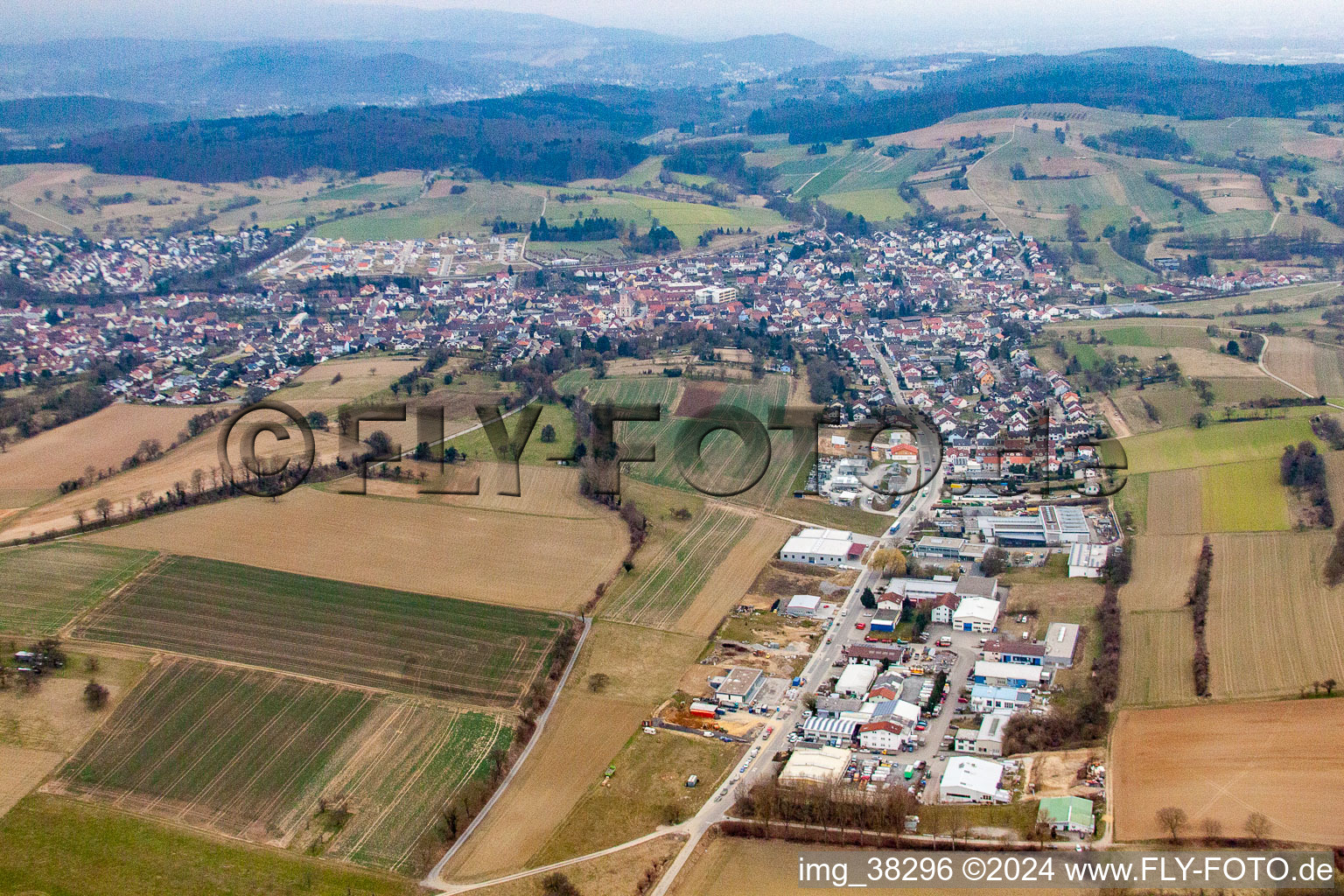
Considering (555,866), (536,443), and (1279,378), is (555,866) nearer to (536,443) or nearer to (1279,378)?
(536,443)

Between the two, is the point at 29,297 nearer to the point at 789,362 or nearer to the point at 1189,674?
the point at 789,362

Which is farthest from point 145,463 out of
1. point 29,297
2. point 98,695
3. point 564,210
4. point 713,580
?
point 564,210

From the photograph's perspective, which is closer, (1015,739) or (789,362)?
(1015,739)

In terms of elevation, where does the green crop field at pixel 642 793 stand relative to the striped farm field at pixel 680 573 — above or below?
below

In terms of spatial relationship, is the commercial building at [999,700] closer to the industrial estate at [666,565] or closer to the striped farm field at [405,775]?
the industrial estate at [666,565]

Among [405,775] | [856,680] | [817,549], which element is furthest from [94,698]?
[817,549]

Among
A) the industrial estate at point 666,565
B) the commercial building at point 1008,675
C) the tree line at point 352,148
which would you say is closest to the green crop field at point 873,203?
the industrial estate at point 666,565

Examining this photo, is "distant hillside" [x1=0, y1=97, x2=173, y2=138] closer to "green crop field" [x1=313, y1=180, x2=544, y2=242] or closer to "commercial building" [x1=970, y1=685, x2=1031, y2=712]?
"green crop field" [x1=313, y1=180, x2=544, y2=242]
